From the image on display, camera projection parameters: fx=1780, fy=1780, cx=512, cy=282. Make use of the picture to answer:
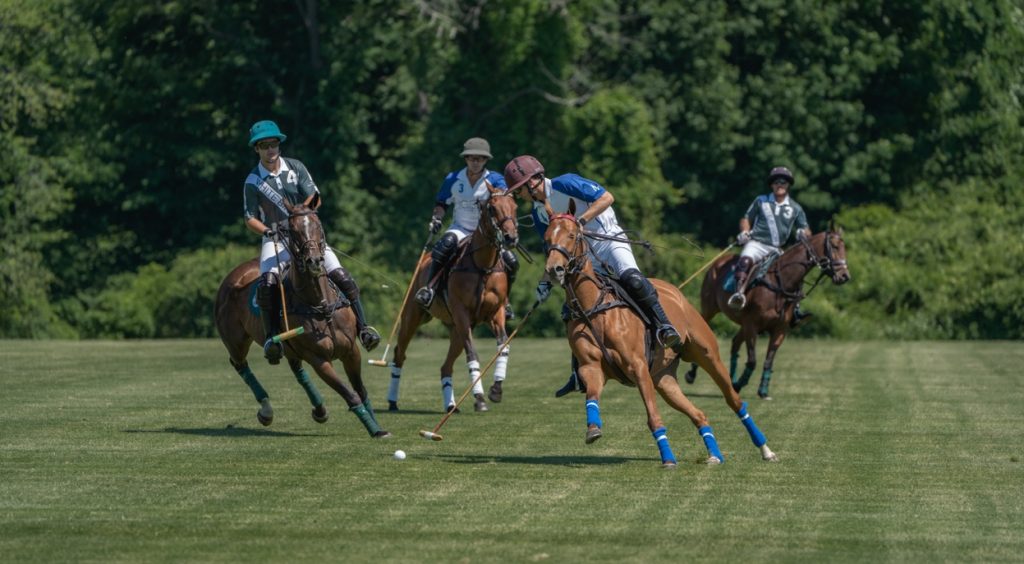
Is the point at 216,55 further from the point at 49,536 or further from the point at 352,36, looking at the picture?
the point at 49,536

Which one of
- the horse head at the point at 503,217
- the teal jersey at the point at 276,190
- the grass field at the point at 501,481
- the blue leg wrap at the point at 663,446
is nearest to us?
the grass field at the point at 501,481

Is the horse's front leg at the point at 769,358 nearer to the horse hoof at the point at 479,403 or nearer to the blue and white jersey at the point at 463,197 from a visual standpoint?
the horse hoof at the point at 479,403

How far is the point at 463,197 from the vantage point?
18.3 m

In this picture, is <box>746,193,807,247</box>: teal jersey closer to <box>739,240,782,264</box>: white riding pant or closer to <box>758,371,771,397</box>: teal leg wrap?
<box>739,240,782,264</box>: white riding pant

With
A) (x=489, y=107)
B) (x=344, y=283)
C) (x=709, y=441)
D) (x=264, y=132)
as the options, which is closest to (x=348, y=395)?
(x=344, y=283)

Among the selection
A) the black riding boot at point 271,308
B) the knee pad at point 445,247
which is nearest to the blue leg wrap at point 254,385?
the black riding boot at point 271,308

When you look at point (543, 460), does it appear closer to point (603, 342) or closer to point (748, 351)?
point (603, 342)

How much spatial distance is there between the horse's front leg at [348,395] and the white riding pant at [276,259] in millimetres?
816

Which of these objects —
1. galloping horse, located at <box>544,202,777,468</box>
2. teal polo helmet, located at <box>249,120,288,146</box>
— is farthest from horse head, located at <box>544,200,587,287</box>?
teal polo helmet, located at <box>249,120,288,146</box>

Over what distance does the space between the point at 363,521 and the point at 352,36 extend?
3694 centimetres

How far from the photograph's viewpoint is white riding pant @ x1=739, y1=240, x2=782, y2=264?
21.6m

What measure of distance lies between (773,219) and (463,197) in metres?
5.00

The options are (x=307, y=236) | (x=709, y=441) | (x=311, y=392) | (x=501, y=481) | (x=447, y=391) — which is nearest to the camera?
(x=501, y=481)

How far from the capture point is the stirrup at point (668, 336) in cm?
1310
